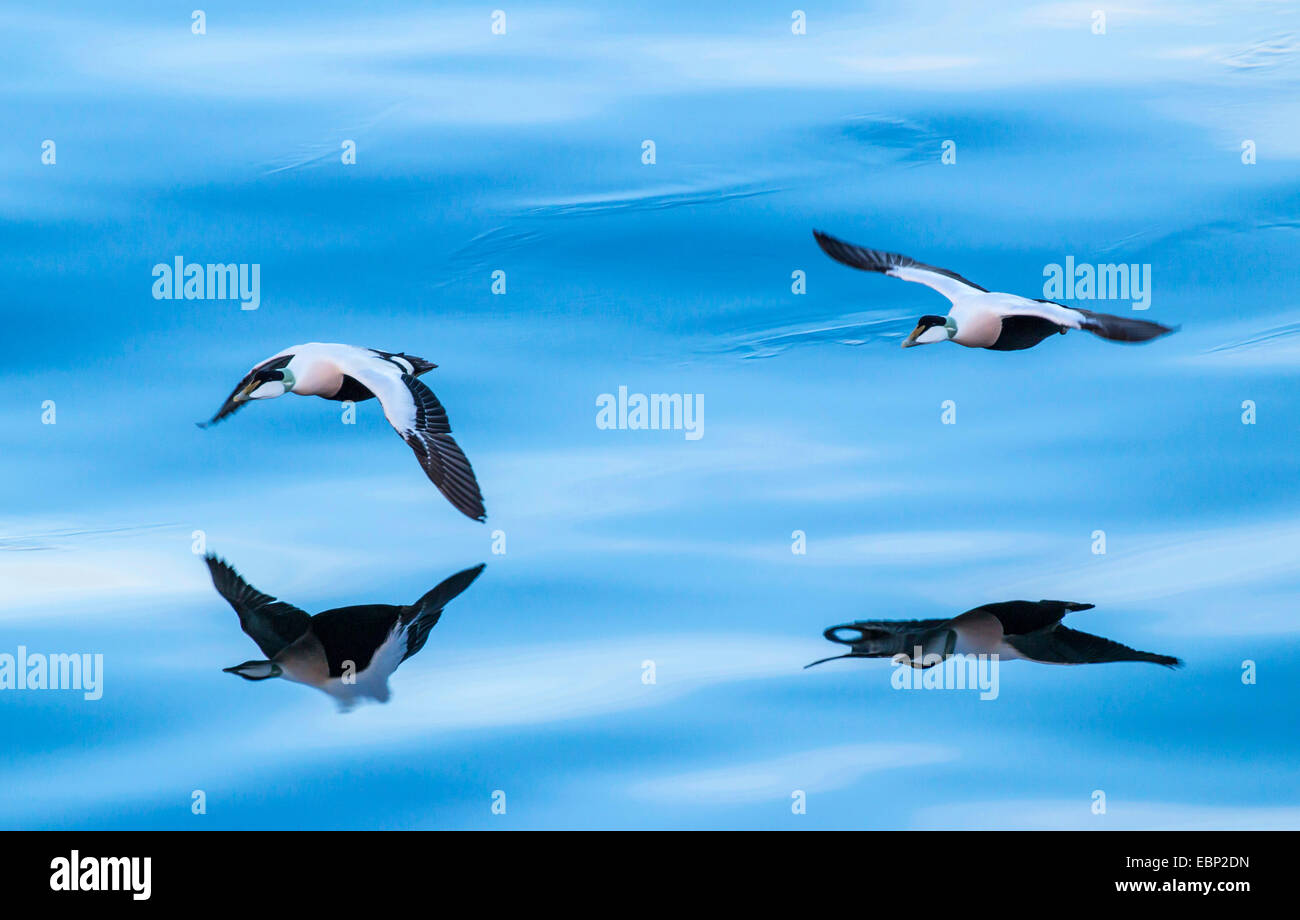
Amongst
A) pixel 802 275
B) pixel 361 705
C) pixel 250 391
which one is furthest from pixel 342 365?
pixel 802 275

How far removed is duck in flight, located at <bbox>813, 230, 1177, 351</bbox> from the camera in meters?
9.88

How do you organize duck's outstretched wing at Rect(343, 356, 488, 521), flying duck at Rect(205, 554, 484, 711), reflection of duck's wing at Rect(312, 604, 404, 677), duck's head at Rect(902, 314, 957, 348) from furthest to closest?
duck's head at Rect(902, 314, 957, 348), duck's outstretched wing at Rect(343, 356, 488, 521), reflection of duck's wing at Rect(312, 604, 404, 677), flying duck at Rect(205, 554, 484, 711)

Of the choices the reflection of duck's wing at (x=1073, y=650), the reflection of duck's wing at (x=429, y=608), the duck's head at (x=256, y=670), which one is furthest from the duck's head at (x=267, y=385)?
the reflection of duck's wing at (x=1073, y=650)

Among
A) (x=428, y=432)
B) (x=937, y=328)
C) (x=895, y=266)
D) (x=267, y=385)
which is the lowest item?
(x=428, y=432)

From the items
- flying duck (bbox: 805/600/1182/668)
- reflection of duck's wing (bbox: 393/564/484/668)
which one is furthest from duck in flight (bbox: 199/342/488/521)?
flying duck (bbox: 805/600/1182/668)

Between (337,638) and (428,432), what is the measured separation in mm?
1681

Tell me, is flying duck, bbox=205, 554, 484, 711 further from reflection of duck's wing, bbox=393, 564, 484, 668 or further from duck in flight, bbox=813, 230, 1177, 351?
duck in flight, bbox=813, 230, 1177, 351

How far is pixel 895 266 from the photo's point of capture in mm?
11062

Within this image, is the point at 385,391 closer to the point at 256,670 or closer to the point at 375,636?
the point at 375,636

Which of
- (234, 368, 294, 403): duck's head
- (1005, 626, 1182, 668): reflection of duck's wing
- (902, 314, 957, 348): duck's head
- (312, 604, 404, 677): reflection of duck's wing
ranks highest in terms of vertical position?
(902, 314, 957, 348): duck's head

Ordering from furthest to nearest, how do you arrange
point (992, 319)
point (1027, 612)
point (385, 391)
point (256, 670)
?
1. point (992, 319)
2. point (385, 391)
3. point (1027, 612)
4. point (256, 670)

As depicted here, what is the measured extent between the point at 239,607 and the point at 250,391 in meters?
2.07

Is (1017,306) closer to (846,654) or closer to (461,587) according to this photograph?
(846,654)

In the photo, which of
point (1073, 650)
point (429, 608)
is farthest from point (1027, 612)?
point (429, 608)
